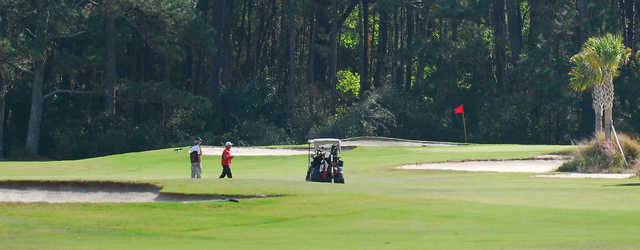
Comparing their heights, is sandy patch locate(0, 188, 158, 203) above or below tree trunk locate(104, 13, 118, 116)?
below

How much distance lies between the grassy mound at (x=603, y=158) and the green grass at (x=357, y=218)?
6.93 m

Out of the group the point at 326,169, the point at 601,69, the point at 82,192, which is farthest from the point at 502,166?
the point at 82,192

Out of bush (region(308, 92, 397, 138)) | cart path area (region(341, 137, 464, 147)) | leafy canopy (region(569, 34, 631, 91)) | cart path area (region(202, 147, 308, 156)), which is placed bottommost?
cart path area (region(202, 147, 308, 156))

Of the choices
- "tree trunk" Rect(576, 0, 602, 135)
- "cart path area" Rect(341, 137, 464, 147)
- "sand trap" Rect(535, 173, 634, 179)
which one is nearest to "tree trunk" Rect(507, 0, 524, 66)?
"tree trunk" Rect(576, 0, 602, 135)

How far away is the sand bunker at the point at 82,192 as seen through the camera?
969 inches

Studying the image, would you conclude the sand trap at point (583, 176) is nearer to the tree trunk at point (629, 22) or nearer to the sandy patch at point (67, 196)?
the sandy patch at point (67, 196)

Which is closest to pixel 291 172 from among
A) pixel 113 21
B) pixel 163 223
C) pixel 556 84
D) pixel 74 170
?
pixel 74 170

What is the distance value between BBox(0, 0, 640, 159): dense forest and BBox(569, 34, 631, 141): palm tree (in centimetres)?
2753

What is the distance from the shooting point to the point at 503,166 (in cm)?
4053

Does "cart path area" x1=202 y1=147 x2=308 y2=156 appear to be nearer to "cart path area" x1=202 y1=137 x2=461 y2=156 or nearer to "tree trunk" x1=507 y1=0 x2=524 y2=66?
"cart path area" x1=202 y1=137 x2=461 y2=156

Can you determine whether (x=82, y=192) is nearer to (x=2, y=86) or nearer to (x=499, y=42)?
(x=2, y=86)

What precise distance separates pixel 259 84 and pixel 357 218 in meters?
53.5

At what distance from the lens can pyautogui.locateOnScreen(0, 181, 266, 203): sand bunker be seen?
969 inches

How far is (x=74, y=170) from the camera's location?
135 ft
